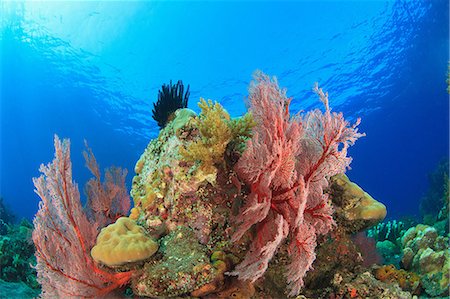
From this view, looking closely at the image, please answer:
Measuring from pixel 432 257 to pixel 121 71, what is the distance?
3699 centimetres

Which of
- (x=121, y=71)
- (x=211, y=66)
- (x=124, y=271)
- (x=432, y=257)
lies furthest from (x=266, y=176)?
(x=121, y=71)

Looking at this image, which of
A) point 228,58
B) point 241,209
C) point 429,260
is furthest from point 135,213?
point 228,58

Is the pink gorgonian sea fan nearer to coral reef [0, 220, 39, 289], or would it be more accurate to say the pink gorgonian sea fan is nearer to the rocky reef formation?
the rocky reef formation

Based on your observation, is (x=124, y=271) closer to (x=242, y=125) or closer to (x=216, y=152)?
(x=216, y=152)

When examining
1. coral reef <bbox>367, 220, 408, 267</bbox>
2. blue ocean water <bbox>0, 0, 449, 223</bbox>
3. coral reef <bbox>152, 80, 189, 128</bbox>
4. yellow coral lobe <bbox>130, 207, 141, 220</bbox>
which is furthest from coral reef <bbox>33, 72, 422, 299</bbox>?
blue ocean water <bbox>0, 0, 449, 223</bbox>

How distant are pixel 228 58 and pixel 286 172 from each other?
2964 centimetres

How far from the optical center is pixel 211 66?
32.0 metres

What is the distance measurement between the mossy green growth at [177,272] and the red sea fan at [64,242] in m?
0.40

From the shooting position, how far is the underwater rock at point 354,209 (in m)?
4.30

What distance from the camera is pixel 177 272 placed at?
3.40m

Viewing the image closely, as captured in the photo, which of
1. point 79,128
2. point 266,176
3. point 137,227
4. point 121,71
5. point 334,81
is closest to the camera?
point 266,176

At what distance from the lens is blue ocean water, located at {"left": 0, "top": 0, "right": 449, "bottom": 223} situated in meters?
26.7

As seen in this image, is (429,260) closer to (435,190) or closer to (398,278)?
(398,278)

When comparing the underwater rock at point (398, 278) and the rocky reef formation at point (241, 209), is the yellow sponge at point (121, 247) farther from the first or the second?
the underwater rock at point (398, 278)
